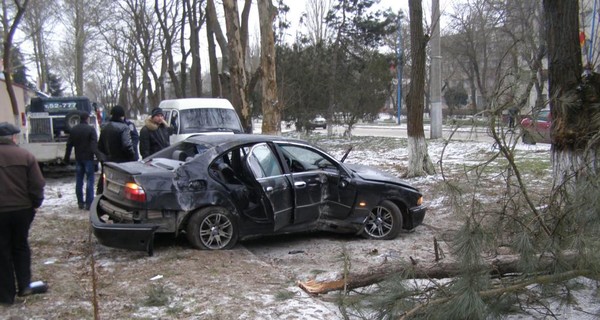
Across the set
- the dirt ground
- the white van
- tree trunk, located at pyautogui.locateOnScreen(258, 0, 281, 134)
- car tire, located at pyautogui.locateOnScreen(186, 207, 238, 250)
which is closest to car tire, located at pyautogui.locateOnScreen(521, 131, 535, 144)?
the dirt ground

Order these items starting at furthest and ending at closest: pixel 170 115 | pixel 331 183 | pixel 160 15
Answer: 1. pixel 160 15
2. pixel 170 115
3. pixel 331 183

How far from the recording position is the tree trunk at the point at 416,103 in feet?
39.7

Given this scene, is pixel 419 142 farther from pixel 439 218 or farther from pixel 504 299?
pixel 504 299

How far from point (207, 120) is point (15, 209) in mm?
9471

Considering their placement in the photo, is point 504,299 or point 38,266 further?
point 38,266

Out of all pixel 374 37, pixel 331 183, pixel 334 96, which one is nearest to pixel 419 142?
pixel 331 183

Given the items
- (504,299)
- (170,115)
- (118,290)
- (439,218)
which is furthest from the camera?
(170,115)

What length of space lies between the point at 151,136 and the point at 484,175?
6229 mm

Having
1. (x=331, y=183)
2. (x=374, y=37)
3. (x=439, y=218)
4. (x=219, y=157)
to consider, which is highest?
(x=374, y=37)

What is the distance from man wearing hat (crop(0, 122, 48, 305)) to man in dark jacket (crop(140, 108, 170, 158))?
4.32 m

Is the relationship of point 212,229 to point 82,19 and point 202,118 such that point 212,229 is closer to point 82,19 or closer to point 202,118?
point 202,118

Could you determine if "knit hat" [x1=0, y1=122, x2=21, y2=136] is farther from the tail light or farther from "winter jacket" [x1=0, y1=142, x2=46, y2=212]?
the tail light

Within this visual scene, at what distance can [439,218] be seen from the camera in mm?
8703

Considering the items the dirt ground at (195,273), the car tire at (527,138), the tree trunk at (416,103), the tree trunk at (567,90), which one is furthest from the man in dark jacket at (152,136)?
the car tire at (527,138)
